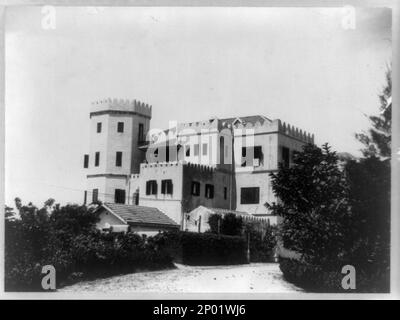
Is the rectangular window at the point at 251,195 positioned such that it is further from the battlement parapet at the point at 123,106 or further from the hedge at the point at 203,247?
the battlement parapet at the point at 123,106

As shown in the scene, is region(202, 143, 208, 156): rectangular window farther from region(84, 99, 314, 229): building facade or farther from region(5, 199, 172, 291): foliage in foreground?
region(5, 199, 172, 291): foliage in foreground

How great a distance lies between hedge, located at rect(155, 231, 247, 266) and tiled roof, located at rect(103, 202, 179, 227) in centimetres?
29

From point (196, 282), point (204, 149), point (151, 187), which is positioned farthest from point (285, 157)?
point (196, 282)

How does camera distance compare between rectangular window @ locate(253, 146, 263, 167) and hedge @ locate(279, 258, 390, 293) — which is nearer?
hedge @ locate(279, 258, 390, 293)

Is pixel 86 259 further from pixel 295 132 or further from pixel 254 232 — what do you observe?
pixel 295 132

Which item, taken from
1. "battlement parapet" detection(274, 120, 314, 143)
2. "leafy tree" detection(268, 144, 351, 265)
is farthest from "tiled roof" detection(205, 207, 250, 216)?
"battlement parapet" detection(274, 120, 314, 143)

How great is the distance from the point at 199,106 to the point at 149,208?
2283 mm

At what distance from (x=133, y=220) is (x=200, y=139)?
208 centimetres

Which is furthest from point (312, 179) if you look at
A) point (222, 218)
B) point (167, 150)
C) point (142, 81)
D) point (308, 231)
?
point (142, 81)

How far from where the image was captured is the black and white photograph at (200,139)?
1245 cm

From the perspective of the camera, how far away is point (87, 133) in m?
13.2

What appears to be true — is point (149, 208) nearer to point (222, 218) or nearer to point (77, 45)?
point (222, 218)

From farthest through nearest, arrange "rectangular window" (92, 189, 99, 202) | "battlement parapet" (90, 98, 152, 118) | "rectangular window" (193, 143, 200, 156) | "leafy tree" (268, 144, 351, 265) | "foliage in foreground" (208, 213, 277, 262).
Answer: "rectangular window" (193, 143, 200, 156) → "foliage in foreground" (208, 213, 277, 262) → "rectangular window" (92, 189, 99, 202) → "battlement parapet" (90, 98, 152, 118) → "leafy tree" (268, 144, 351, 265)

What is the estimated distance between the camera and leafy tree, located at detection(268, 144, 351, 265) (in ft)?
42.0
